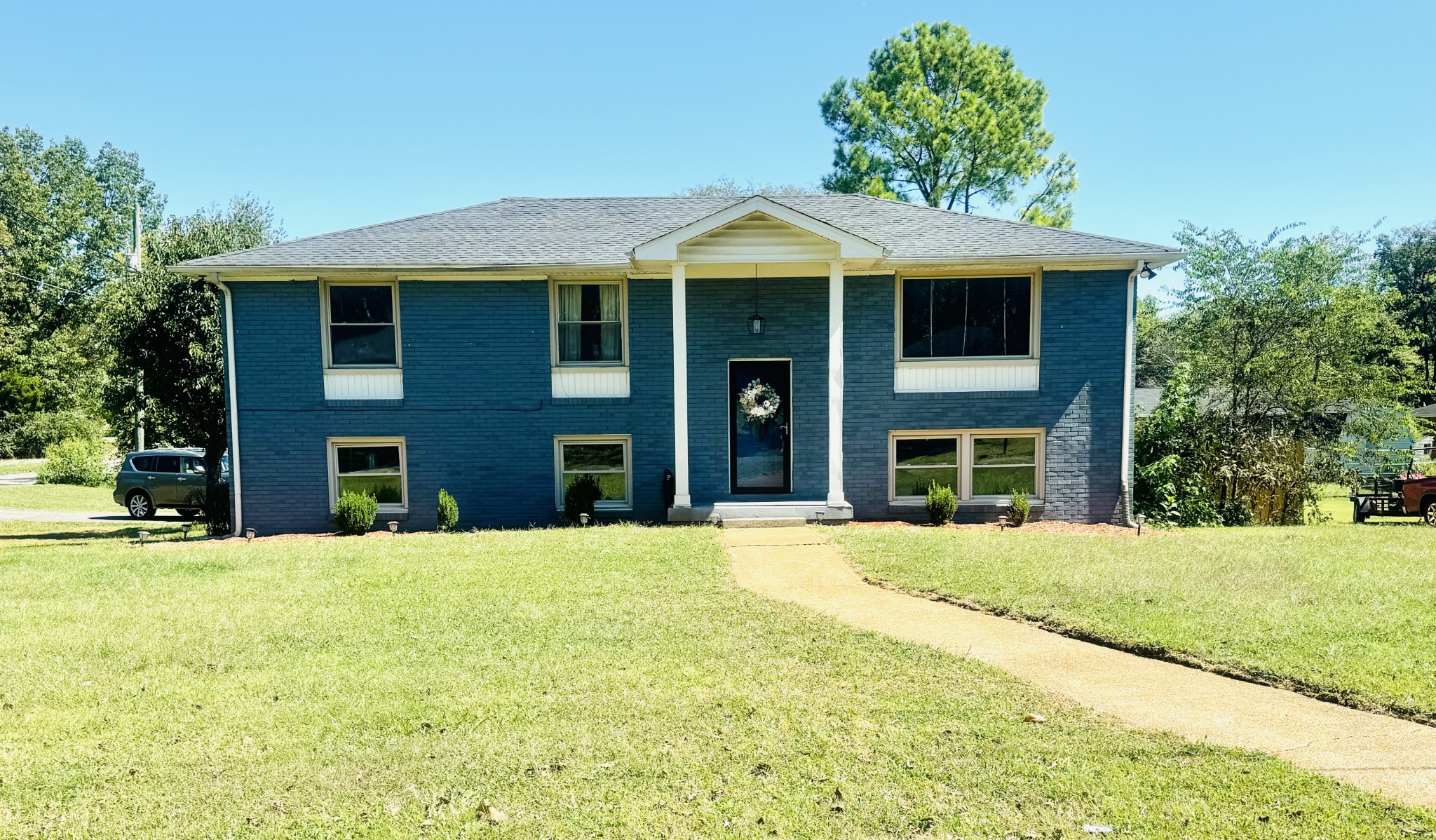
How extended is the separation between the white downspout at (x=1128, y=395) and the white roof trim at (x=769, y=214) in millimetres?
4598

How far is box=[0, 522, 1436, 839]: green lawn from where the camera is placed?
379 centimetres

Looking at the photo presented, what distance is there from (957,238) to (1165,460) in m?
5.48

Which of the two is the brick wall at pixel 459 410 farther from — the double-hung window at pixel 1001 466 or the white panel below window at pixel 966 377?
the double-hung window at pixel 1001 466

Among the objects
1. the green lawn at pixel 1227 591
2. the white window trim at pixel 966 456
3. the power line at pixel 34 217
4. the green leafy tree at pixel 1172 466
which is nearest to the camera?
the green lawn at pixel 1227 591

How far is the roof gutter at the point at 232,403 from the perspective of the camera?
44.7 feet

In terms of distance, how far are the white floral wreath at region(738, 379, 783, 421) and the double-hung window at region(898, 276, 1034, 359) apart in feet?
7.67

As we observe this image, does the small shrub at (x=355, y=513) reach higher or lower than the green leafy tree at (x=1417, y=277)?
lower

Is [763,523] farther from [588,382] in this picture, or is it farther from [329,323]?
[329,323]

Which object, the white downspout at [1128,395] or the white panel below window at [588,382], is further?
the white panel below window at [588,382]

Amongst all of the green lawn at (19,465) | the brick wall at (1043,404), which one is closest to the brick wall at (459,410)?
the brick wall at (1043,404)

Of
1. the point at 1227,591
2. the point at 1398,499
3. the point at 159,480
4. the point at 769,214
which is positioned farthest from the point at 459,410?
the point at 1398,499

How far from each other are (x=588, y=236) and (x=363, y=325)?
4199mm

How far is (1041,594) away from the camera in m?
7.74

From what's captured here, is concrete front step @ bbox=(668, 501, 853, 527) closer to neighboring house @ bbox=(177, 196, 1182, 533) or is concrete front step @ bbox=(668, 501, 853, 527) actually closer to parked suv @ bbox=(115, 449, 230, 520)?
neighboring house @ bbox=(177, 196, 1182, 533)
